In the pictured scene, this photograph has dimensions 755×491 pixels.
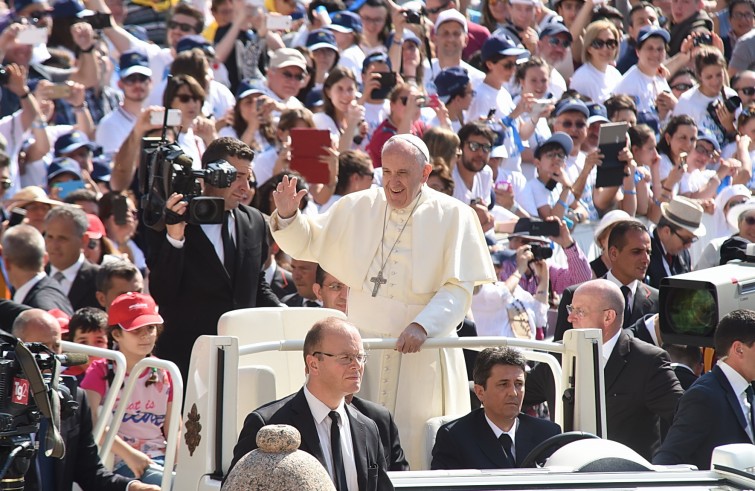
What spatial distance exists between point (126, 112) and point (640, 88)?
19.8 feet

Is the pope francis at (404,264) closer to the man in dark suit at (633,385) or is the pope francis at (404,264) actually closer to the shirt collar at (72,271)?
the man in dark suit at (633,385)

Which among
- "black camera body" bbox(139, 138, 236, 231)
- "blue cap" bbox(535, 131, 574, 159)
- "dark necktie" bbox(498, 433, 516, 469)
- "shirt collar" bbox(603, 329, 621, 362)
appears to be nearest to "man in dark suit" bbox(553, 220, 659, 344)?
"shirt collar" bbox(603, 329, 621, 362)

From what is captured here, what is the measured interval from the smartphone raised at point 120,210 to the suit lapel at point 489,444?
4032mm

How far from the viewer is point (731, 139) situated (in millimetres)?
14992

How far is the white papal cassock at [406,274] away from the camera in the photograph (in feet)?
23.1

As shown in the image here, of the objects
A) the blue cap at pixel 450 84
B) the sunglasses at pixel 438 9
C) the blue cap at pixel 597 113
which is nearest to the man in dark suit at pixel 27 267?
the blue cap at pixel 450 84

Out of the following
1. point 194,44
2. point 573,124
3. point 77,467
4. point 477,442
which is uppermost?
point 194,44

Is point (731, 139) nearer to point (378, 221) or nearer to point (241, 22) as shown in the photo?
point (241, 22)

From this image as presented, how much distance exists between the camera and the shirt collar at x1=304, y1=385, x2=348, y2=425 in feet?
18.0

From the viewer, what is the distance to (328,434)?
5484 millimetres

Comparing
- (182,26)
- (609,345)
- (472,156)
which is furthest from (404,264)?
(182,26)

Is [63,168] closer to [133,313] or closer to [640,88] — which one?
[133,313]

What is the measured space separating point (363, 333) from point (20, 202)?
3.61 meters

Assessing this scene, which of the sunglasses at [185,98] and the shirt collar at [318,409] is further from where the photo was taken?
the sunglasses at [185,98]
